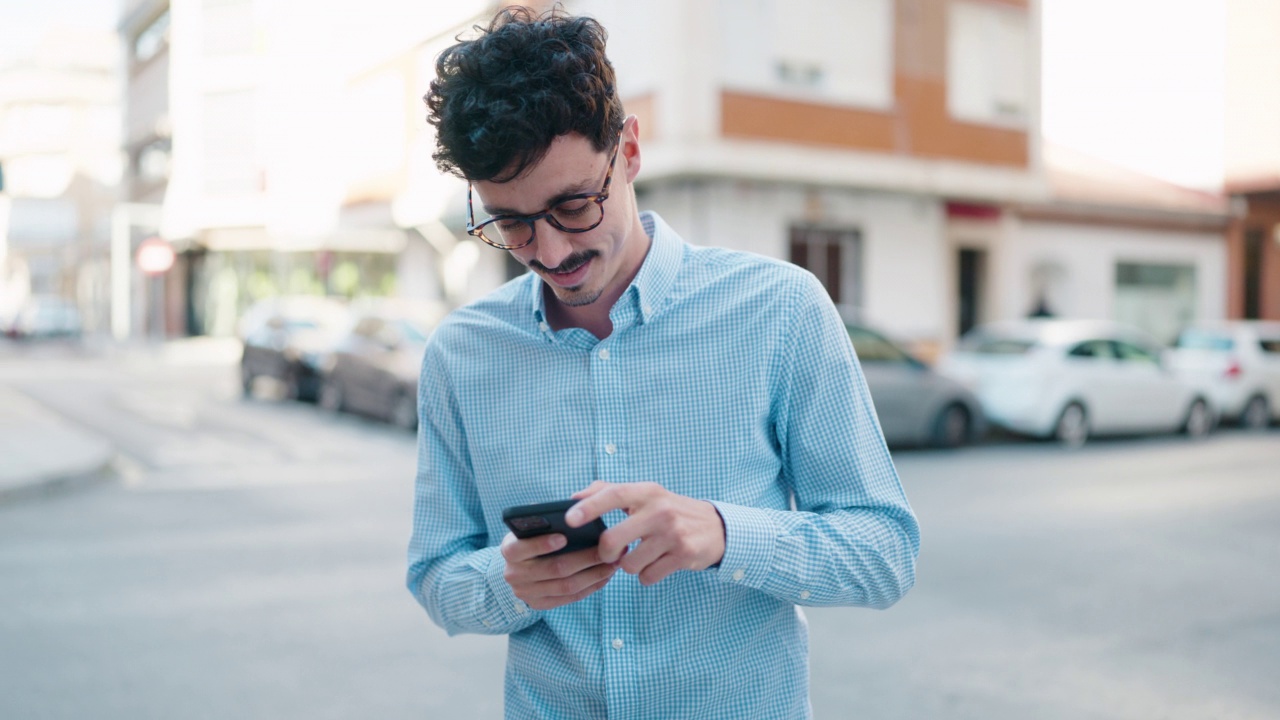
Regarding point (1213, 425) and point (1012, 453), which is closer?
point (1012, 453)

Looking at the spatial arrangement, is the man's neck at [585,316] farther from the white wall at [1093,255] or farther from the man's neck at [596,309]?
the white wall at [1093,255]

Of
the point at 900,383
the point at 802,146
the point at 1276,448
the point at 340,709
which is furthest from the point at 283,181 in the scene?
the point at 340,709

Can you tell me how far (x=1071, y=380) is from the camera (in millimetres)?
13102

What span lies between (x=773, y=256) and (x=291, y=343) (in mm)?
9131

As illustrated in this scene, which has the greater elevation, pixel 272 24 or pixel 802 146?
pixel 272 24

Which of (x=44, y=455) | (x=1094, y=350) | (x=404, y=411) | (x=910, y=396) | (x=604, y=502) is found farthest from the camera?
(x=404, y=411)

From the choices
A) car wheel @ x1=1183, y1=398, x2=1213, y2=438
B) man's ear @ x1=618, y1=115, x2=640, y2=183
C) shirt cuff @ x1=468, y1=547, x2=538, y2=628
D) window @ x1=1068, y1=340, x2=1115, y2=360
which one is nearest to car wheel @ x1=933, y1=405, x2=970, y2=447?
window @ x1=1068, y1=340, x2=1115, y2=360

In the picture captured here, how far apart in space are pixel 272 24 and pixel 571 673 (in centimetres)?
3664

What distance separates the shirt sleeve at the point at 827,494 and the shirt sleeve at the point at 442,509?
0.50m

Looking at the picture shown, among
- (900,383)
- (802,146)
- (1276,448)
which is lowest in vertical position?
(1276,448)

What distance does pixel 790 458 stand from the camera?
1744 mm

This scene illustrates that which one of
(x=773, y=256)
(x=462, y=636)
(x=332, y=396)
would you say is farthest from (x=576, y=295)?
(x=332, y=396)

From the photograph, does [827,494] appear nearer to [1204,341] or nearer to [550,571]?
[550,571]

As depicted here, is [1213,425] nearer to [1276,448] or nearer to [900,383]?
[1276,448]
